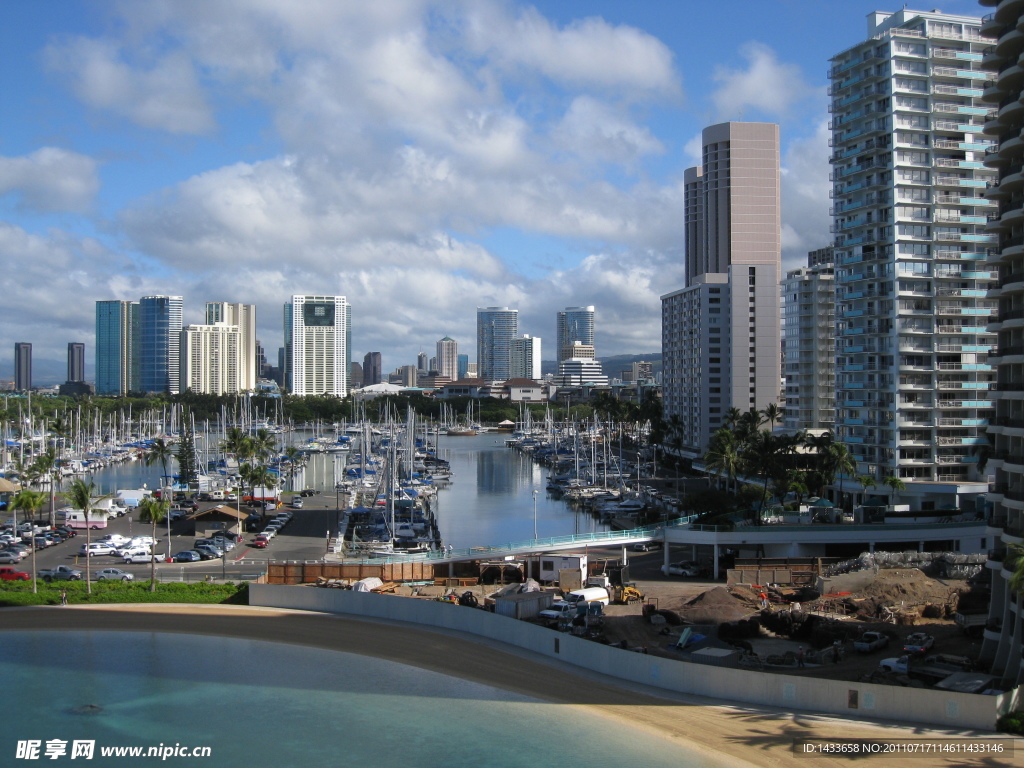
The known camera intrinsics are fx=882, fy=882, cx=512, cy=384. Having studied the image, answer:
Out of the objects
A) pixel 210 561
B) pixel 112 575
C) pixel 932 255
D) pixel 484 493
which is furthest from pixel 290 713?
pixel 484 493

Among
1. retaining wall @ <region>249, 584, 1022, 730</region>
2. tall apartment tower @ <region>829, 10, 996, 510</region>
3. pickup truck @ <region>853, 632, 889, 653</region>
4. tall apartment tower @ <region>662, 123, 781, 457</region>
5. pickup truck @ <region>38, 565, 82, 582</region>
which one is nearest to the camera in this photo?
retaining wall @ <region>249, 584, 1022, 730</region>

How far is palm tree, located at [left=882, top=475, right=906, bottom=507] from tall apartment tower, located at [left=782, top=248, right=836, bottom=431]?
22.6 meters

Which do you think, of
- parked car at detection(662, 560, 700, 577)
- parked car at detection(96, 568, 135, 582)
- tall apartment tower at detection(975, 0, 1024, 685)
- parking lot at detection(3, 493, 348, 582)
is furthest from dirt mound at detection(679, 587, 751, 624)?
parked car at detection(96, 568, 135, 582)

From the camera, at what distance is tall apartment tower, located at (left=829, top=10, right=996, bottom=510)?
58.4 meters

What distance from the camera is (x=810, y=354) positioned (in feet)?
269

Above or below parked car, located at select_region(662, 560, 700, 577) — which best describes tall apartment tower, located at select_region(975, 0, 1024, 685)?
above

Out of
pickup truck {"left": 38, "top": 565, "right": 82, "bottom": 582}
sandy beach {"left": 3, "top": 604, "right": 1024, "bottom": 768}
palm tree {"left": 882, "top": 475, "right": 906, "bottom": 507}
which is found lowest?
sandy beach {"left": 3, "top": 604, "right": 1024, "bottom": 768}

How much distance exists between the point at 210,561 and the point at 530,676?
1065 inches

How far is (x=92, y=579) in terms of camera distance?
4394 cm

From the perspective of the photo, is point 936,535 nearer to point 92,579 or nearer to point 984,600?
point 984,600

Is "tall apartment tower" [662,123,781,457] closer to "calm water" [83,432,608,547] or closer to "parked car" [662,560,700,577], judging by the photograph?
"calm water" [83,432,608,547]

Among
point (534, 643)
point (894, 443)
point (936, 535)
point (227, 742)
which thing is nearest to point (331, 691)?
point (227, 742)

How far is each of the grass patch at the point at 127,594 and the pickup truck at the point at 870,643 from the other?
25416mm

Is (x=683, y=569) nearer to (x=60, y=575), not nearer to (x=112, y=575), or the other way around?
(x=112, y=575)
